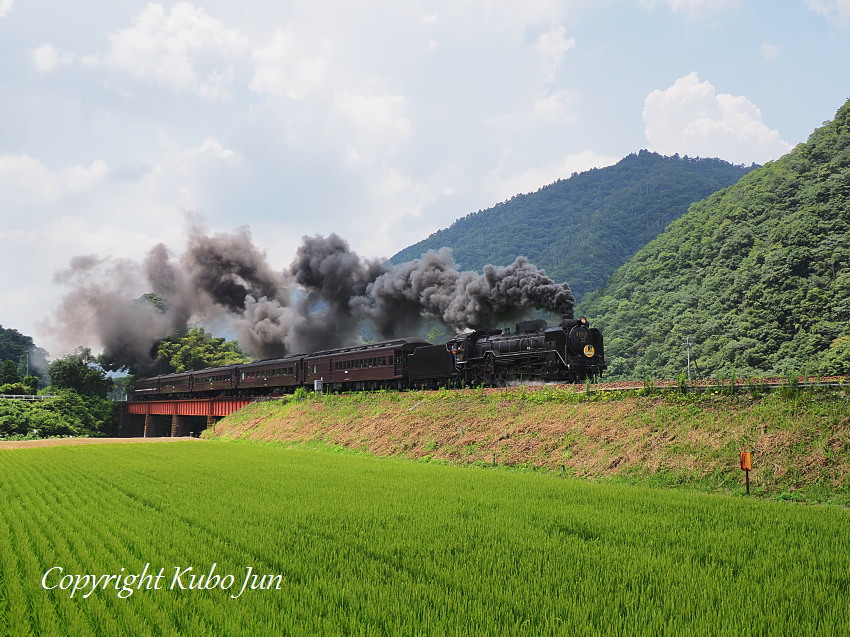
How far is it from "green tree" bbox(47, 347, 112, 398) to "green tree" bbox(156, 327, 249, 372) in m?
11.1

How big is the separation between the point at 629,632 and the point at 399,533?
4834 mm

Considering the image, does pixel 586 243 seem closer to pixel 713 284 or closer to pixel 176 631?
pixel 713 284

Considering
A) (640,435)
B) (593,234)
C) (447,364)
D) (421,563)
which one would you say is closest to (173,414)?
(447,364)

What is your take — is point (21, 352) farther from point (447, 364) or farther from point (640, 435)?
point (640, 435)

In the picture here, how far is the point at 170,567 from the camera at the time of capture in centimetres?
780

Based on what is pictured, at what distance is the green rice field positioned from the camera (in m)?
5.97

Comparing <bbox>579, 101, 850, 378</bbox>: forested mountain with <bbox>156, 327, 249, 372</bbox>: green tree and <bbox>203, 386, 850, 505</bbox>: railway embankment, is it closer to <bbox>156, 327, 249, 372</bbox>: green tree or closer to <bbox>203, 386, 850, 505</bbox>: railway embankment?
<bbox>203, 386, 850, 505</bbox>: railway embankment

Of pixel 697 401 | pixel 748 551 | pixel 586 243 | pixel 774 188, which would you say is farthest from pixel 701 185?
pixel 748 551

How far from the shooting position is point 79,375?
234 ft

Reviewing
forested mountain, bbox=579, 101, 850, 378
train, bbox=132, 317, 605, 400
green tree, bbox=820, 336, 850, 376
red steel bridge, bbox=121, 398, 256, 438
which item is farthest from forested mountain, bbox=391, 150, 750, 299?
train, bbox=132, 317, 605, 400

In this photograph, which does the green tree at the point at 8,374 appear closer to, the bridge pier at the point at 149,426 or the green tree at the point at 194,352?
the green tree at the point at 194,352

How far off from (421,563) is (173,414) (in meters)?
58.0

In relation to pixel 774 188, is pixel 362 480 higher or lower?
lower

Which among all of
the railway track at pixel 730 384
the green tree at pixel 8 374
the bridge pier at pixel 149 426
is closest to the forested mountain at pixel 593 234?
the bridge pier at pixel 149 426
